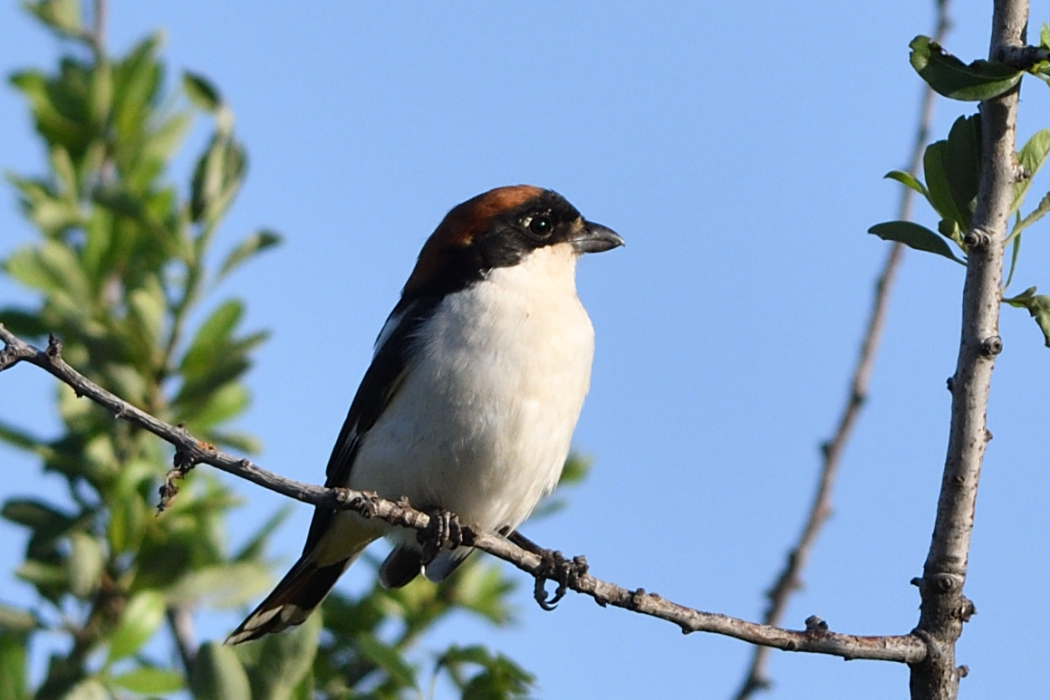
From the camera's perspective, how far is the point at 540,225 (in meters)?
5.24

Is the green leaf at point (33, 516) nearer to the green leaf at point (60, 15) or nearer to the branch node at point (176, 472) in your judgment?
the branch node at point (176, 472)

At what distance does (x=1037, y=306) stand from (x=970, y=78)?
53 cm

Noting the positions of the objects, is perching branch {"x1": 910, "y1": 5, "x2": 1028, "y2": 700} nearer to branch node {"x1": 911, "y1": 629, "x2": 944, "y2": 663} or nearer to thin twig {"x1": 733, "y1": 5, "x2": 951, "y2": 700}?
branch node {"x1": 911, "y1": 629, "x2": 944, "y2": 663}

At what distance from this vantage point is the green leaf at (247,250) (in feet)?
16.8

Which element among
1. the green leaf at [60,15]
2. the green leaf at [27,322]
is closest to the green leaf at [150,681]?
the green leaf at [27,322]

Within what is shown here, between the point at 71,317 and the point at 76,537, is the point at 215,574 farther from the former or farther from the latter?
the point at 71,317

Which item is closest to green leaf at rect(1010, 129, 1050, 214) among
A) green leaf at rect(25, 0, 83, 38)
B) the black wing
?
the black wing

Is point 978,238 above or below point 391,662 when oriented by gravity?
above

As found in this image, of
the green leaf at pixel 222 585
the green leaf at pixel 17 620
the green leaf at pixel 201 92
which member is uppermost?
the green leaf at pixel 201 92

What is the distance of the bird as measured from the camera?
4449mm

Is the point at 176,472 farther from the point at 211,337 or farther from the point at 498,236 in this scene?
the point at 498,236

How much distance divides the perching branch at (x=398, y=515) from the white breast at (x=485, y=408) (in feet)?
3.58

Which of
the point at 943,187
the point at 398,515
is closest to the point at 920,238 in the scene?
the point at 943,187

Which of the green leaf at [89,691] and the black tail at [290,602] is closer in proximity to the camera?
the green leaf at [89,691]
